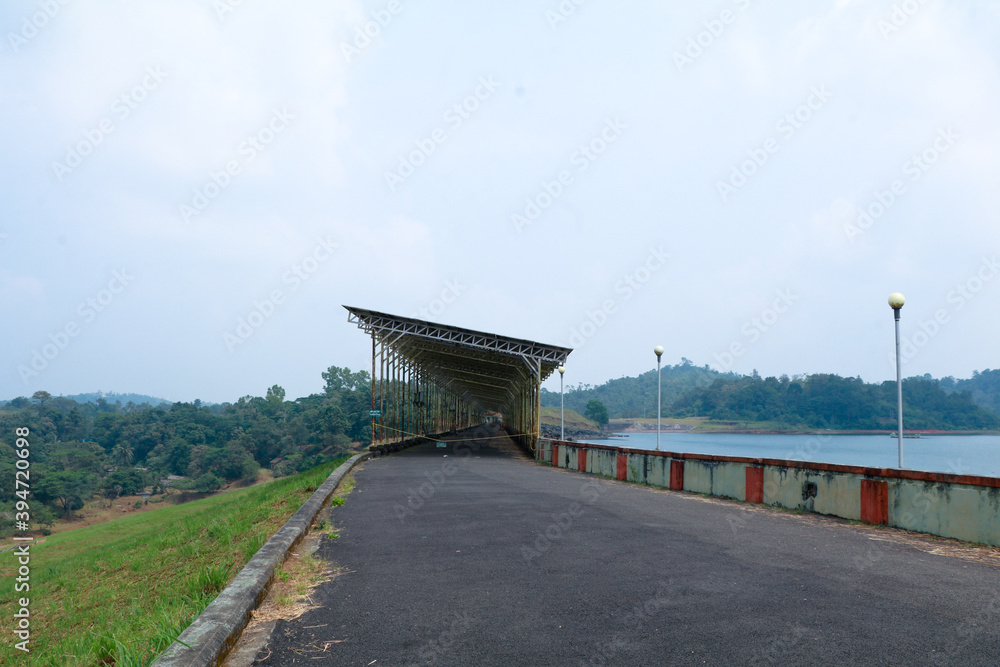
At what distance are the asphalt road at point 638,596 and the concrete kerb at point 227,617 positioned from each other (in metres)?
0.29

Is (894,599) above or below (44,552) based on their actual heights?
above

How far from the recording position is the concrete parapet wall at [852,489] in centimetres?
764

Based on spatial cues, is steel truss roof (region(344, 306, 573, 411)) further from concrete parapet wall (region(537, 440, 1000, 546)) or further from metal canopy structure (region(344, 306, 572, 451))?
concrete parapet wall (region(537, 440, 1000, 546))

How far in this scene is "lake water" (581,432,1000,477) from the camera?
7562cm

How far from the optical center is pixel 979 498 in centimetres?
756

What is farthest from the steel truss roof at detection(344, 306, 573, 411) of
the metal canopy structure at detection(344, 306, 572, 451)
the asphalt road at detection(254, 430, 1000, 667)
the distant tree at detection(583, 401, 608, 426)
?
the distant tree at detection(583, 401, 608, 426)

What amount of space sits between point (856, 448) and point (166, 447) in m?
110

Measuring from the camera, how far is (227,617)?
13.7 ft

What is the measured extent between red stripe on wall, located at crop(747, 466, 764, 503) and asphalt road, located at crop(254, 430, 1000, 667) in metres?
2.32

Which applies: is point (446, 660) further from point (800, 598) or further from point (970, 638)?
point (970, 638)

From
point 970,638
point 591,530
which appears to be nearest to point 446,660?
point 970,638

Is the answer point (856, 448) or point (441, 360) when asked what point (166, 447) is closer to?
point (441, 360)

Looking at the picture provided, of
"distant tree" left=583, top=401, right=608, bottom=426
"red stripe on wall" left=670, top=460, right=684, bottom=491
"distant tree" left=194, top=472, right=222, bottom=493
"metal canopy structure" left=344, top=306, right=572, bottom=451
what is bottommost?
"distant tree" left=194, top=472, right=222, bottom=493

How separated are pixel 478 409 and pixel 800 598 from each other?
120m
